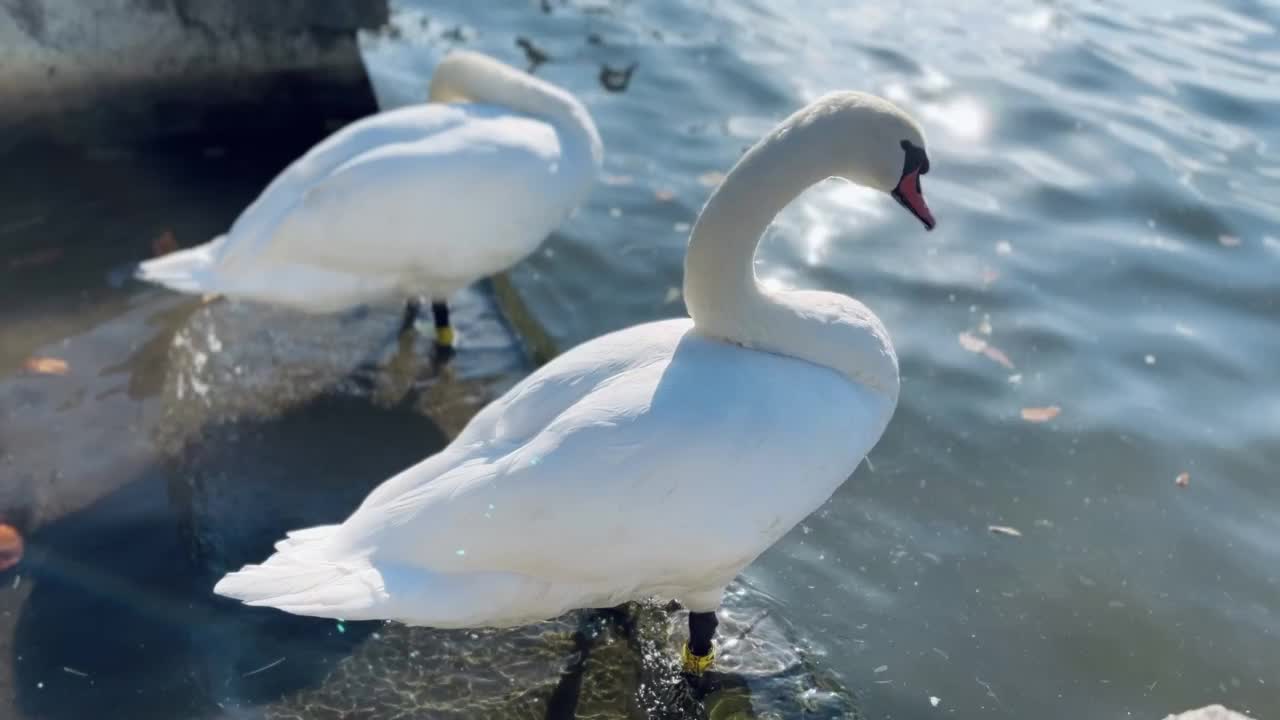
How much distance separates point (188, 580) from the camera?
13.6 ft

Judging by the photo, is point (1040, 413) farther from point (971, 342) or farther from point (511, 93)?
point (511, 93)

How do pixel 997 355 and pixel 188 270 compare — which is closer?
pixel 188 270

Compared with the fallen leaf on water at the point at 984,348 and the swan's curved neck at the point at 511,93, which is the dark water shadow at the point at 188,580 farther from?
the fallen leaf on water at the point at 984,348

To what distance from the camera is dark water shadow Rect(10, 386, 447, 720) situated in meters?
3.70

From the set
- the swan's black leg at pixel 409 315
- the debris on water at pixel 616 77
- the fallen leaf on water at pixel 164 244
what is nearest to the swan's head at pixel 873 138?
the swan's black leg at pixel 409 315

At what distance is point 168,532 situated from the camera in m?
4.35

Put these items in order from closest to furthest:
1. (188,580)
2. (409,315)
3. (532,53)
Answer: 1. (188,580)
2. (409,315)
3. (532,53)

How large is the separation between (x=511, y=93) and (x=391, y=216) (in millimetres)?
1120

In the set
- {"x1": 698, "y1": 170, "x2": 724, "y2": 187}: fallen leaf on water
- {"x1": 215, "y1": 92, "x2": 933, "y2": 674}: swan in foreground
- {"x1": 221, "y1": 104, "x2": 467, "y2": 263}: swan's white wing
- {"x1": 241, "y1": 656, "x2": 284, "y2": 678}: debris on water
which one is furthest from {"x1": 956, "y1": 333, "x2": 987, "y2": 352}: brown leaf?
{"x1": 241, "y1": 656, "x2": 284, "y2": 678}: debris on water

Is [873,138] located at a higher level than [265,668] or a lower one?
higher

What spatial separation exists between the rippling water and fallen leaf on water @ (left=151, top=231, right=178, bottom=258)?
1952 mm

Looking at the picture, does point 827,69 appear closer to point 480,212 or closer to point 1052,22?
point 1052,22

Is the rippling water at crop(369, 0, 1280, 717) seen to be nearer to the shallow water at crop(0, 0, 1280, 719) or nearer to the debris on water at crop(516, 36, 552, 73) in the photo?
the shallow water at crop(0, 0, 1280, 719)

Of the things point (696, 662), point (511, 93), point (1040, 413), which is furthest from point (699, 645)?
point (511, 93)
